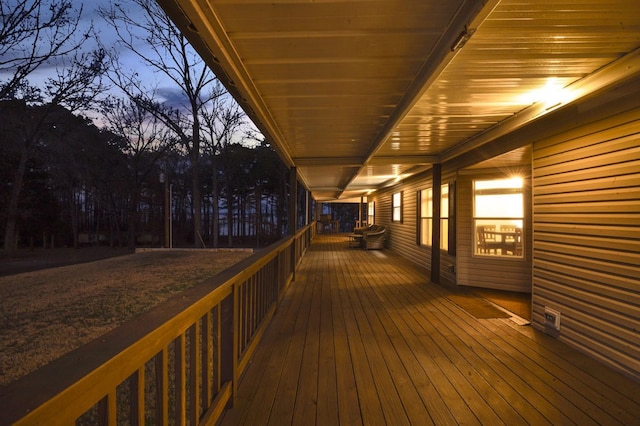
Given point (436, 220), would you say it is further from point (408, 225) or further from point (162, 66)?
point (162, 66)

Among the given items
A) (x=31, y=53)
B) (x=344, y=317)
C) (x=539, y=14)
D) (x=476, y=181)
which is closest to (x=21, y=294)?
(x=344, y=317)

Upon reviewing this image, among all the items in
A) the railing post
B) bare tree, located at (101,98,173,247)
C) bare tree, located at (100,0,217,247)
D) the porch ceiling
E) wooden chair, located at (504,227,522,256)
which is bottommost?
the railing post

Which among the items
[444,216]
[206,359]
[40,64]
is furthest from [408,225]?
[40,64]

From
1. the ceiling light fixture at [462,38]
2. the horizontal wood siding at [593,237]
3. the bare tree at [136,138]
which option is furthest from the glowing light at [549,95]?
the bare tree at [136,138]

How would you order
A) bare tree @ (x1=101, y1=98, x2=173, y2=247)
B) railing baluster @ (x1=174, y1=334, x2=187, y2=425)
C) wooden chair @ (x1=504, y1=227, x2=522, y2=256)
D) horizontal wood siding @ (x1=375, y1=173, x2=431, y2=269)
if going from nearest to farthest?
railing baluster @ (x1=174, y1=334, x2=187, y2=425) < wooden chair @ (x1=504, y1=227, x2=522, y2=256) < horizontal wood siding @ (x1=375, y1=173, x2=431, y2=269) < bare tree @ (x1=101, y1=98, x2=173, y2=247)

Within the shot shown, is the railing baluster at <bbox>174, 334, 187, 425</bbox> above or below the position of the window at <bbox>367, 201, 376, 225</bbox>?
below

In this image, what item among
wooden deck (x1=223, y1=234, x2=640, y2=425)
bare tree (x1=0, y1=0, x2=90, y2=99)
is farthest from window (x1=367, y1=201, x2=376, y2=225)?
bare tree (x1=0, y1=0, x2=90, y2=99)

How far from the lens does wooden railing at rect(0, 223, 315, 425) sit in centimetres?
79

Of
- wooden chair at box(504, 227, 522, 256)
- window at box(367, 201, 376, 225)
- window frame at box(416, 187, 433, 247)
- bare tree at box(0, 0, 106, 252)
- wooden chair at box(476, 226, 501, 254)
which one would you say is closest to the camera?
wooden chair at box(504, 227, 522, 256)

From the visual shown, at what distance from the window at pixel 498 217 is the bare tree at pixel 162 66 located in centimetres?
1265

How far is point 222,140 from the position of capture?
20.8 metres

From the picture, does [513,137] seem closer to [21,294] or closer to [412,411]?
[412,411]

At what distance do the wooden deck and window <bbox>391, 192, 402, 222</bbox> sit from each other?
20.6ft

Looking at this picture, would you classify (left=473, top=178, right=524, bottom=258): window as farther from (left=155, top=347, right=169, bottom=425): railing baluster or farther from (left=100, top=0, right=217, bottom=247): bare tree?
(left=100, top=0, right=217, bottom=247): bare tree
